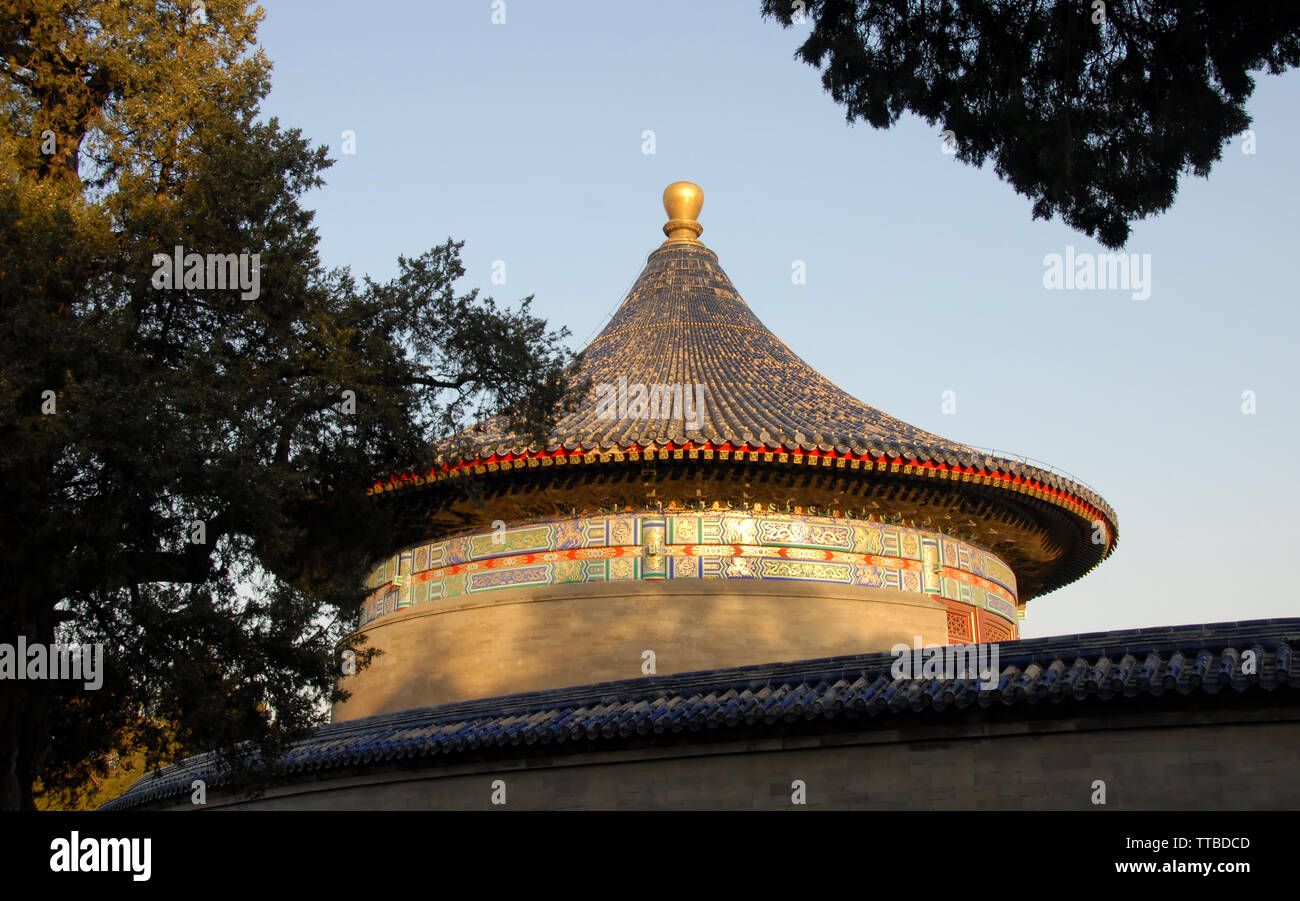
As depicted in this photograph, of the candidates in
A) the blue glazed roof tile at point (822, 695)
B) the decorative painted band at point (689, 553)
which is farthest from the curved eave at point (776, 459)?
the blue glazed roof tile at point (822, 695)

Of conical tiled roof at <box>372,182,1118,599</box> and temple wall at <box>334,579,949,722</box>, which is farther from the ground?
conical tiled roof at <box>372,182,1118,599</box>

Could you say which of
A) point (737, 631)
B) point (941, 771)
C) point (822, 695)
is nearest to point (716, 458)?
point (737, 631)

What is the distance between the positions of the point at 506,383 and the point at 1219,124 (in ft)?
19.3

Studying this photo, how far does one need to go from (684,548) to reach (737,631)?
3.91ft

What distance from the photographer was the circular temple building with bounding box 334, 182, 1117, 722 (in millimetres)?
15867

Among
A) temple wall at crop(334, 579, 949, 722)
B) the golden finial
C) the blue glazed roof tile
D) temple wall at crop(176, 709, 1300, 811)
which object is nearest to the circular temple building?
temple wall at crop(334, 579, 949, 722)

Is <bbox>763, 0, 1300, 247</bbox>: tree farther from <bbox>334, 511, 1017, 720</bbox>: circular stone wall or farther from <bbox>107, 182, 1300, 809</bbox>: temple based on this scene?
<bbox>334, 511, 1017, 720</bbox>: circular stone wall

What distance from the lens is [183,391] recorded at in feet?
30.2

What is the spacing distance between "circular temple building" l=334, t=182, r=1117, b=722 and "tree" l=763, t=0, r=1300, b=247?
719 cm

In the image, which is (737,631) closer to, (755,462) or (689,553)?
(689,553)

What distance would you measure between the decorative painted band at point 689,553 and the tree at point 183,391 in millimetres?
4481

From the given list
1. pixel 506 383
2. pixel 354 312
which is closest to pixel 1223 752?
pixel 506 383

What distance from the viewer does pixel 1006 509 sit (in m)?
17.9
